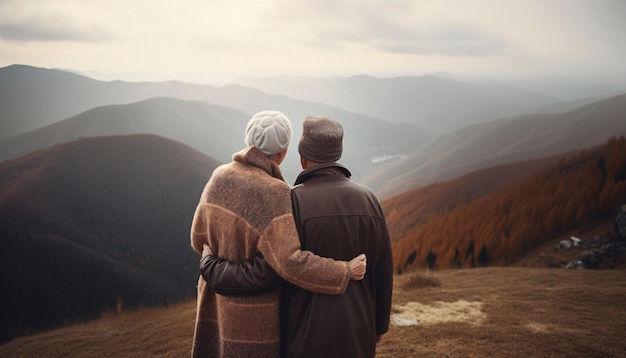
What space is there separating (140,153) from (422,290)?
2453 inches

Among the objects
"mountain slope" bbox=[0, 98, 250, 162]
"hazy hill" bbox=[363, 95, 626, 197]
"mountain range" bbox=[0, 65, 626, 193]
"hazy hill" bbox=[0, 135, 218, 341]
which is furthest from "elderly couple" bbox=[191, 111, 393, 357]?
"mountain slope" bbox=[0, 98, 250, 162]

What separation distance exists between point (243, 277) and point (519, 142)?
101087mm

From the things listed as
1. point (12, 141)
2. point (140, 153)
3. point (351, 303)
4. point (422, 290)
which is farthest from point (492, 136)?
point (12, 141)

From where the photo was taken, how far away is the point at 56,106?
615 feet

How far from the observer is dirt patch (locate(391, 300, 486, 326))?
684cm

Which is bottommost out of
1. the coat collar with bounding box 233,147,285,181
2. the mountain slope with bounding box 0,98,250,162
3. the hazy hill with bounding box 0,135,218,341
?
the hazy hill with bounding box 0,135,218,341

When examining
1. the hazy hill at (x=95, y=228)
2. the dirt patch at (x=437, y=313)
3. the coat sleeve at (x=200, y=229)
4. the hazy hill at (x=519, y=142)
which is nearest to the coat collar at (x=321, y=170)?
the coat sleeve at (x=200, y=229)

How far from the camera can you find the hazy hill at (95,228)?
38906 mm

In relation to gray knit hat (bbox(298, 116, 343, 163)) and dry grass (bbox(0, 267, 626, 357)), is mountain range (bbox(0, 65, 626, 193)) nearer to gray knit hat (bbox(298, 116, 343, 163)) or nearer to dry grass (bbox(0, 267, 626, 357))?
dry grass (bbox(0, 267, 626, 357))

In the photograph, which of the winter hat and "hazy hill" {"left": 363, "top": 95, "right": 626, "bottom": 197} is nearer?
the winter hat

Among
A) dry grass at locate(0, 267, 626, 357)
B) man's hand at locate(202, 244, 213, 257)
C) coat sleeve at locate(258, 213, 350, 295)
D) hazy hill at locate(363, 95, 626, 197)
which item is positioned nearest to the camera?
coat sleeve at locate(258, 213, 350, 295)

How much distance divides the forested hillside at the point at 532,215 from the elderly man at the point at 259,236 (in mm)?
14118

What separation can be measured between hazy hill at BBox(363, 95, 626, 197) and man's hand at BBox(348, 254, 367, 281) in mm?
55968

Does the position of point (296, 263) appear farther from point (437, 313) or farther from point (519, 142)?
point (519, 142)
